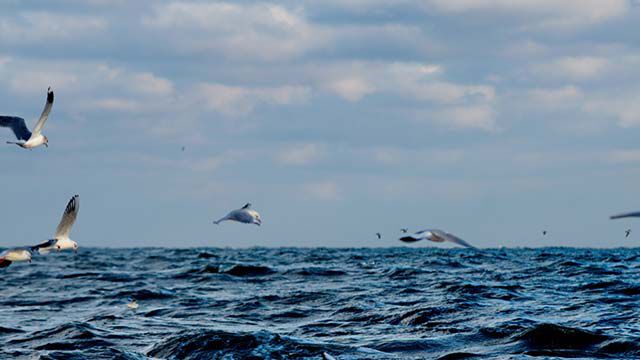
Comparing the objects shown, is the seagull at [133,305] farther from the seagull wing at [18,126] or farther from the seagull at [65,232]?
the seagull wing at [18,126]

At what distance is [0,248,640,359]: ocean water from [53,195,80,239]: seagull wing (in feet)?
7.41

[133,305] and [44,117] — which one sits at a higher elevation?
[44,117]

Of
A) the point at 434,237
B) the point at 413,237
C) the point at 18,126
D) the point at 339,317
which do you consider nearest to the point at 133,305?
the point at 339,317

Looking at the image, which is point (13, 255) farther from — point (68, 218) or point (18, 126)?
point (18, 126)

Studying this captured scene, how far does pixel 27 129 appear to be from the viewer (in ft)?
69.6

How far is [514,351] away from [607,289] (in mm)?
10837

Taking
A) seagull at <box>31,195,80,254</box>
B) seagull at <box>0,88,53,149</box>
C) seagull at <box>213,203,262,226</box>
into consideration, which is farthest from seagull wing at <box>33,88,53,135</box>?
seagull at <box>213,203,262,226</box>

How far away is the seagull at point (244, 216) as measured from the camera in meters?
19.3

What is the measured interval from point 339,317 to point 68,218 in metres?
7.05

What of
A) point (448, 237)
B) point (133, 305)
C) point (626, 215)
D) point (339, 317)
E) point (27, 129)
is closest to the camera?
point (626, 215)

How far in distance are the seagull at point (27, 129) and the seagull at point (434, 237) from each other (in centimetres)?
827

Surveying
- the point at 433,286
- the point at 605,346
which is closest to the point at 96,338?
the point at 605,346

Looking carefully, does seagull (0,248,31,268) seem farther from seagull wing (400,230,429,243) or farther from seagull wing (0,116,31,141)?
seagull wing (400,230,429,243)

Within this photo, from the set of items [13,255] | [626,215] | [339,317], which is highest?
[626,215]
